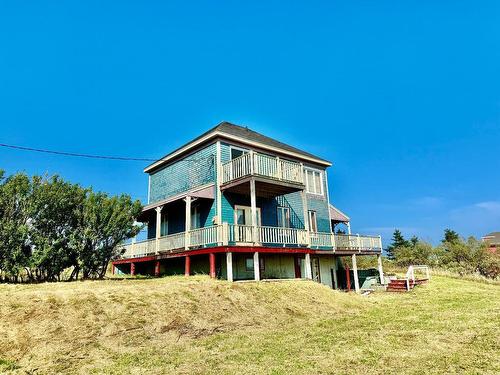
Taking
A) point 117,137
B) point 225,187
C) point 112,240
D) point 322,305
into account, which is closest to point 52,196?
point 112,240

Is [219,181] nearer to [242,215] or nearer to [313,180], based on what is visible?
[242,215]

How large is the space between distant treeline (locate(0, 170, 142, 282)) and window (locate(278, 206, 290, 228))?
828 cm

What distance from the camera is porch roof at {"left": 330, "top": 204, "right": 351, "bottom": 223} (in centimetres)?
2425

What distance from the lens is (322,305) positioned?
12.5 meters

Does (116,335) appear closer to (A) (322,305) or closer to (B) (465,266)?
(A) (322,305)

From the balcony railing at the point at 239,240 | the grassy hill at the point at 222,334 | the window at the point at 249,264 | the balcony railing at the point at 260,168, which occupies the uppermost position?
the balcony railing at the point at 260,168

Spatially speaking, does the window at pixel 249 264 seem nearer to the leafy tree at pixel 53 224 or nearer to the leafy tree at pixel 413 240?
the leafy tree at pixel 53 224

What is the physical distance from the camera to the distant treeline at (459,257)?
105 feet

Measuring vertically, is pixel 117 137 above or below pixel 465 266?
above

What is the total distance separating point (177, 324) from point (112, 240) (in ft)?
24.8

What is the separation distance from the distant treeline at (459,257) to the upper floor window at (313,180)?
17062 mm

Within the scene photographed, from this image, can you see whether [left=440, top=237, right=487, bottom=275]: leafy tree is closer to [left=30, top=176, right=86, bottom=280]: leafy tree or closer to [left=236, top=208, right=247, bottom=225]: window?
[left=236, top=208, right=247, bottom=225]: window

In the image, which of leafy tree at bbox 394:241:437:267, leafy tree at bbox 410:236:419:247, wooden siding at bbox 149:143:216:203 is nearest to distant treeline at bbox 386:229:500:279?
leafy tree at bbox 394:241:437:267

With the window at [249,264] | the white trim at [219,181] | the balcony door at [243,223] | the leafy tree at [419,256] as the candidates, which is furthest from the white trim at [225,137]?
the leafy tree at [419,256]
